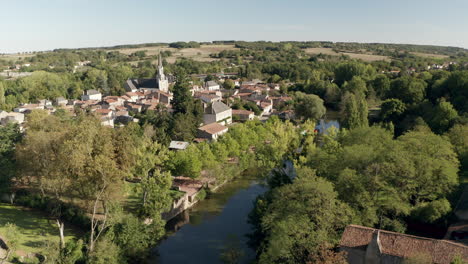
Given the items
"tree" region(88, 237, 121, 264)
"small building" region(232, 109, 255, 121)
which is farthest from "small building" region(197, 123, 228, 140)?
"tree" region(88, 237, 121, 264)

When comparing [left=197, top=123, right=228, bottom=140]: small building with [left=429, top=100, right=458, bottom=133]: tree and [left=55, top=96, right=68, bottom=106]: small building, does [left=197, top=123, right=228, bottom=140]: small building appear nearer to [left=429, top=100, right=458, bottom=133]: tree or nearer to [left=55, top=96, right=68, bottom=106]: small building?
[left=429, top=100, right=458, bottom=133]: tree

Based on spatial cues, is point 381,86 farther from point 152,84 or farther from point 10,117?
point 10,117

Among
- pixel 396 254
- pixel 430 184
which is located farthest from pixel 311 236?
pixel 430 184

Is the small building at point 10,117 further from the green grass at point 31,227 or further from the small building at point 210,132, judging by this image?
the green grass at point 31,227

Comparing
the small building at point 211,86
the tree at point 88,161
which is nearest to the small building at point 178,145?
the tree at point 88,161

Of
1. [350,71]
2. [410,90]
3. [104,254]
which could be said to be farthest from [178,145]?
[350,71]

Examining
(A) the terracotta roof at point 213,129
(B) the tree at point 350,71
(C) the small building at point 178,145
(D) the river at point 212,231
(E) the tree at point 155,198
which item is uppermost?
(B) the tree at point 350,71
